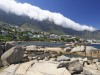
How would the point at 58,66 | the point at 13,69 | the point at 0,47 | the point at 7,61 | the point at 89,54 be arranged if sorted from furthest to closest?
the point at 89,54
the point at 0,47
the point at 7,61
the point at 13,69
the point at 58,66

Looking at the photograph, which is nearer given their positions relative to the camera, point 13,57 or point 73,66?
point 73,66

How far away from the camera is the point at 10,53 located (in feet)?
72.5

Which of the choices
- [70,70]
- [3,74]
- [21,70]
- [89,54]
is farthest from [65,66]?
[89,54]

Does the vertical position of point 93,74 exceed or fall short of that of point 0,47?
it falls short

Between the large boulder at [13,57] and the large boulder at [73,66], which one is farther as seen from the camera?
the large boulder at [13,57]

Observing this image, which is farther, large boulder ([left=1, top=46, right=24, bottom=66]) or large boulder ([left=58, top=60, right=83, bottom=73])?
large boulder ([left=1, top=46, right=24, bottom=66])

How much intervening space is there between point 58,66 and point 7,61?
6688 millimetres

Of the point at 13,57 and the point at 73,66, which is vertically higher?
the point at 13,57

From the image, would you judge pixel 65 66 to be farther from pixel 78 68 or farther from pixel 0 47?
pixel 0 47

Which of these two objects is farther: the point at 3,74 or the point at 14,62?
the point at 14,62

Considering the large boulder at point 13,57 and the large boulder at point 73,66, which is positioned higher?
the large boulder at point 13,57

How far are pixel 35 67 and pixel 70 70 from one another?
10.3 feet

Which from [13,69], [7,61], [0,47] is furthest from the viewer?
[0,47]

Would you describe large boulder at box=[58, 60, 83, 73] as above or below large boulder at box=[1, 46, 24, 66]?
below
